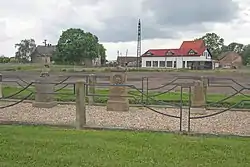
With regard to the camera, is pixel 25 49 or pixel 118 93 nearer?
pixel 118 93

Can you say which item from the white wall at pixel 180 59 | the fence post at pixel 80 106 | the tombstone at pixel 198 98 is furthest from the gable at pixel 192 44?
the fence post at pixel 80 106

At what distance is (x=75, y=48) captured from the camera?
70.1m

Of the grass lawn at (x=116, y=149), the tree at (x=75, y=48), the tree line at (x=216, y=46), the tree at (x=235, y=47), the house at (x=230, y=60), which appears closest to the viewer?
the grass lawn at (x=116, y=149)

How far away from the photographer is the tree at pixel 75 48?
70375 mm

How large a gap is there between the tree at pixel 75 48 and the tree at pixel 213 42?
41.8 metres

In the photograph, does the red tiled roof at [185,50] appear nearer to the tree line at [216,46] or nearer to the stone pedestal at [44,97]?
the tree line at [216,46]

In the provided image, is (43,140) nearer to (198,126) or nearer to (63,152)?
(63,152)

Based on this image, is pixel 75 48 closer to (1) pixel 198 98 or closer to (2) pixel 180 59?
(2) pixel 180 59

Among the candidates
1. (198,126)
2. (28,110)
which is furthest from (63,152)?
(28,110)

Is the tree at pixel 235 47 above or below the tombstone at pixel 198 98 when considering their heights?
above

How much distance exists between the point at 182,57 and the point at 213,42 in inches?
1293

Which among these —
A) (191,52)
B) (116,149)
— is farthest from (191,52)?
(116,149)

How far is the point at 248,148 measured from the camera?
6.17 m

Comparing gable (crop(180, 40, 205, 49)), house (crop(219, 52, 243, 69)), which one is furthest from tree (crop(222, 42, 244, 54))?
gable (crop(180, 40, 205, 49))
